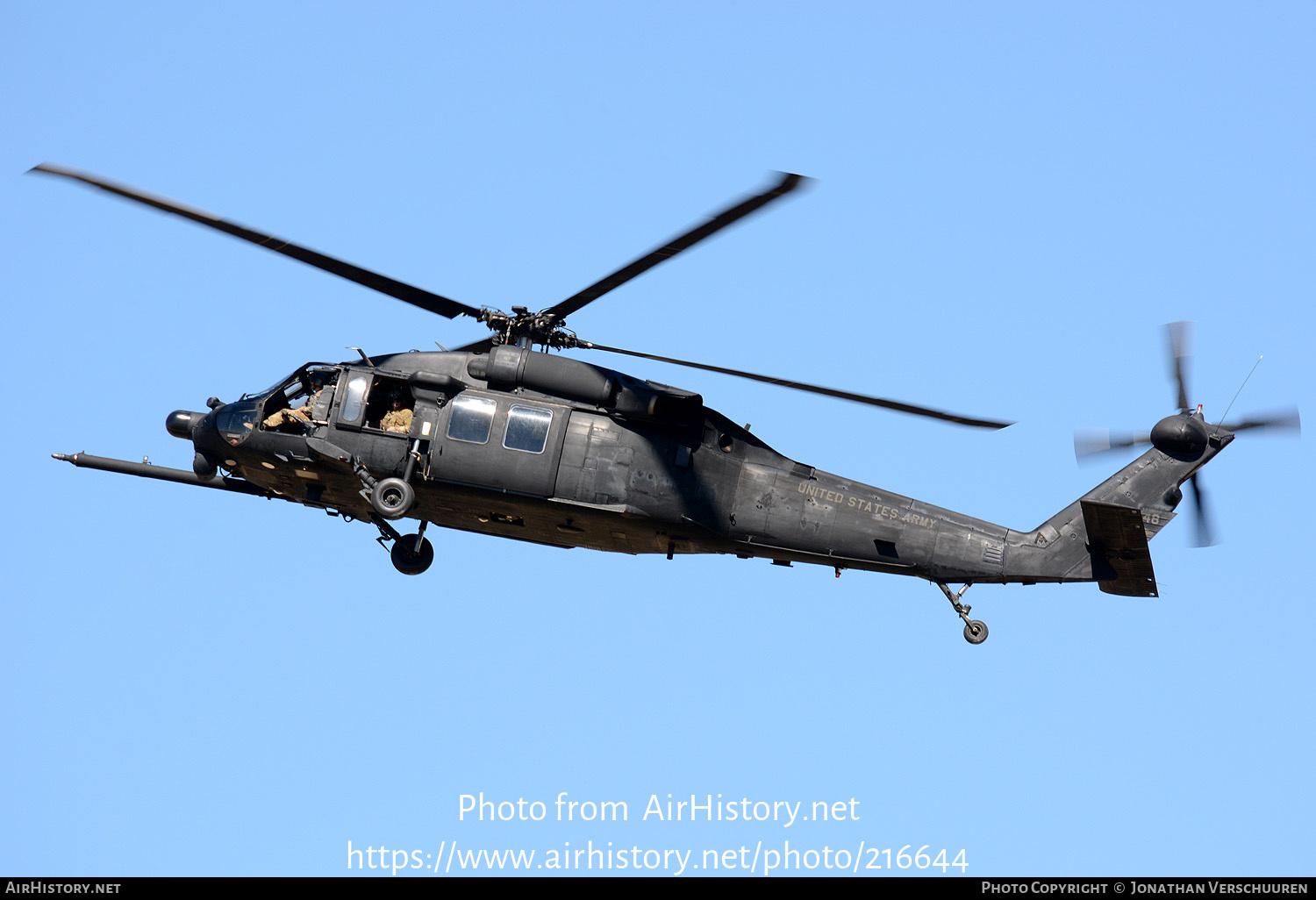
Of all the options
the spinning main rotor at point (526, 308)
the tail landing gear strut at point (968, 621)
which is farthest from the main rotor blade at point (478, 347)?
the tail landing gear strut at point (968, 621)

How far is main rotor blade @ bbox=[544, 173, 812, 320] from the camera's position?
16766 mm

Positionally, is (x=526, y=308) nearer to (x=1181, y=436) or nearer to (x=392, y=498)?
(x=392, y=498)

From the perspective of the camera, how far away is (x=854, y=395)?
20.2 meters

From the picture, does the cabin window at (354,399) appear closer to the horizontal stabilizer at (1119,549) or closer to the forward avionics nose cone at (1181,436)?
the horizontal stabilizer at (1119,549)

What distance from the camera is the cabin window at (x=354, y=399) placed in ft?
71.3

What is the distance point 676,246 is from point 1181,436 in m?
8.84

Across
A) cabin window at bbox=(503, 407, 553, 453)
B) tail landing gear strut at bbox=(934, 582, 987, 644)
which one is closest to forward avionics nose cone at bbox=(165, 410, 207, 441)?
cabin window at bbox=(503, 407, 553, 453)

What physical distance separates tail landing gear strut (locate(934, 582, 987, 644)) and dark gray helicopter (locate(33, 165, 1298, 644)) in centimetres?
2

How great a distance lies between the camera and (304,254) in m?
20.4

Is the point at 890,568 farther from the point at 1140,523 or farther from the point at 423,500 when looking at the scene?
the point at 423,500

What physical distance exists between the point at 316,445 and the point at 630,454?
184 inches

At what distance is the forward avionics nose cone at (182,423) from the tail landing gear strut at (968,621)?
1187cm

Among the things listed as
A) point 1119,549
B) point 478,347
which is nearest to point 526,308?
point 478,347
